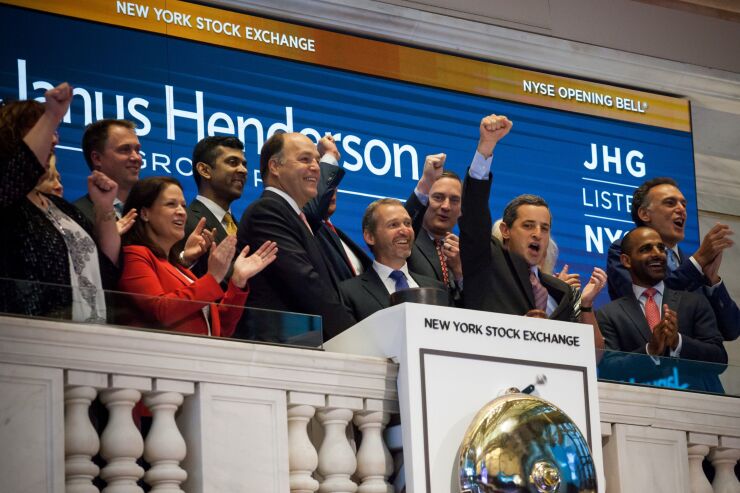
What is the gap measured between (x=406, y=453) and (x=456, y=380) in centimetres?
26

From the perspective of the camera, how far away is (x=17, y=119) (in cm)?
380

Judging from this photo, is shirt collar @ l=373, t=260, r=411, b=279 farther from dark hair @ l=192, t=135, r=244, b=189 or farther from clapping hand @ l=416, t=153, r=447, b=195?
dark hair @ l=192, t=135, r=244, b=189

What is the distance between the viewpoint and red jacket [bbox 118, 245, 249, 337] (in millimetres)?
3582

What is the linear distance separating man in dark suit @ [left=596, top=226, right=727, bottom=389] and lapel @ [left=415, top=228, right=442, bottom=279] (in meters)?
0.65

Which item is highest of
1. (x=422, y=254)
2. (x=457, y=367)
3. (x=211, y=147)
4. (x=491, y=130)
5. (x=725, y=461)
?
(x=211, y=147)

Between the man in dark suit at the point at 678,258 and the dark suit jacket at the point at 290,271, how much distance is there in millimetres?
1913

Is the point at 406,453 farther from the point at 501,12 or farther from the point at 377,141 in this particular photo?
the point at 501,12

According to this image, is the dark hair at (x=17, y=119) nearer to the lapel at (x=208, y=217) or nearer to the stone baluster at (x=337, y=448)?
the stone baluster at (x=337, y=448)

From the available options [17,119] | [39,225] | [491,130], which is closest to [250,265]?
[39,225]

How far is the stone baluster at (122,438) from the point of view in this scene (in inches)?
135

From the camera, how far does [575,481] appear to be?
12.6 feet

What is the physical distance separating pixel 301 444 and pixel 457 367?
1.57 ft

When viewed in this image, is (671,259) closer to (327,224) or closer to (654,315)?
(654,315)

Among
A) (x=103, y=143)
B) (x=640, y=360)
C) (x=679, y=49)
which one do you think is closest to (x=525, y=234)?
(x=640, y=360)
